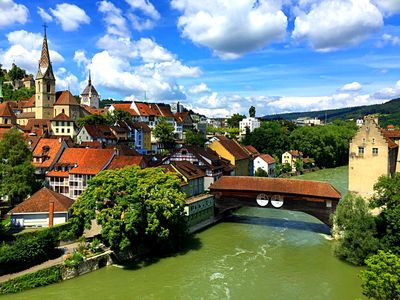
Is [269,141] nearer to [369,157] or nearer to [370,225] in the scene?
[369,157]

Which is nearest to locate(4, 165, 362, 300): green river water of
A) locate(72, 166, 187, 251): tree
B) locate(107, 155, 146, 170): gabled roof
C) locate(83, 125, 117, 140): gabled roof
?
locate(72, 166, 187, 251): tree

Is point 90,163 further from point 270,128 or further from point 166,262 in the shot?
point 270,128

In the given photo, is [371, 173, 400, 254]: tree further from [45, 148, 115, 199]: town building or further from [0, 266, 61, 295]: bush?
[45, 148, 115, 199]: town building

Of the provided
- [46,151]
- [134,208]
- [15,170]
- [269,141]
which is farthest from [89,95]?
[134,208]


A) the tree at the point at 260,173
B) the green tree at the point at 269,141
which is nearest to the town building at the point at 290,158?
the green tree at the point at 269,141

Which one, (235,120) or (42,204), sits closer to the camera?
(42,204)

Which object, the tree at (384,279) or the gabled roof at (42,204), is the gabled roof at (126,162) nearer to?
the gabled roof at (42,204)
